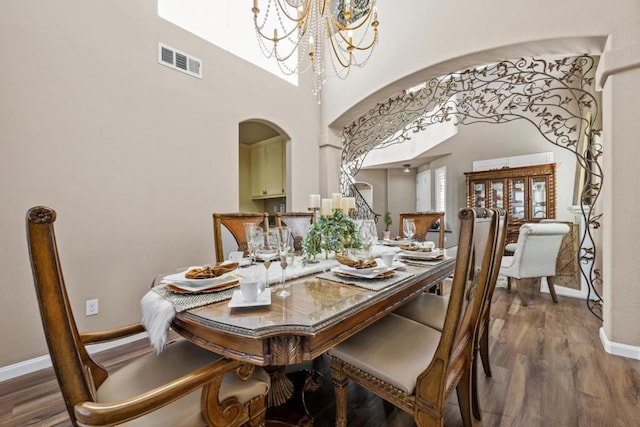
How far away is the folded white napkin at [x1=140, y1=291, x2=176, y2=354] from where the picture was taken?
0.88 m

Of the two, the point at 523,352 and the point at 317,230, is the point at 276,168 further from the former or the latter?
the point at 523,352

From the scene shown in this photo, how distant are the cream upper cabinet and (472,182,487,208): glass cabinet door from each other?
4076 millimetres

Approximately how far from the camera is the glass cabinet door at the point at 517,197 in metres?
5.22

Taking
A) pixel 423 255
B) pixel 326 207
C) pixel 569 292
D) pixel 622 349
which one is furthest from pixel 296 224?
pixel 569 292

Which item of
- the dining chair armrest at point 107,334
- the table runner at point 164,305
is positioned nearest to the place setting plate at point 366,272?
the table runner at point 164,305

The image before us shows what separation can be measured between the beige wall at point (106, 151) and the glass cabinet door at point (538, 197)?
5327 millimetres

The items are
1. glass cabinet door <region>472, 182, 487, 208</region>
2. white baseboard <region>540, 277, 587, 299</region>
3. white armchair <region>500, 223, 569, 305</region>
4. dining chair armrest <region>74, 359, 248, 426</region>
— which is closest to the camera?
dining chair armrest <region>74, 359, 248, 426</region>

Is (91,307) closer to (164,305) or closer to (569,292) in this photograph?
(164,305)

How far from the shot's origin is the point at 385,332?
4.20 ft

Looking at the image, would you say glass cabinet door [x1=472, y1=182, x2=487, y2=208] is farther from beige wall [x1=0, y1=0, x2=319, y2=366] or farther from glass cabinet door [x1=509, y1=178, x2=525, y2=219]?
beige wall [x1=0, y1=0, x2=319, y2=366]

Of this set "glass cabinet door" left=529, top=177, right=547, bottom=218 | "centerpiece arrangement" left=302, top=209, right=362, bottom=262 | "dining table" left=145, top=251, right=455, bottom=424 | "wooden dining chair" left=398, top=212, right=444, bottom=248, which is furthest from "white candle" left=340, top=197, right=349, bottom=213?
"glass cabinet door" left=529, top=177, right=547, bottom=218

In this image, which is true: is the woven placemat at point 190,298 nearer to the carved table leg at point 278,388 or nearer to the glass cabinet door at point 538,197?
the carved table leg at point 278,388

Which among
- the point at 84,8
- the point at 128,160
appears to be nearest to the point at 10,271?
the point at 128,160

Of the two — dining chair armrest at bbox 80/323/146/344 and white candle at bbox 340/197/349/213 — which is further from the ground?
white candle at bbox 340/197/349/213
